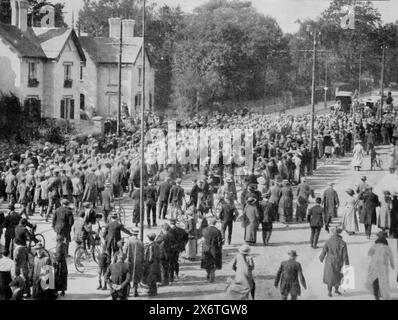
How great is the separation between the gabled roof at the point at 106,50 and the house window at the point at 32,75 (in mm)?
5144

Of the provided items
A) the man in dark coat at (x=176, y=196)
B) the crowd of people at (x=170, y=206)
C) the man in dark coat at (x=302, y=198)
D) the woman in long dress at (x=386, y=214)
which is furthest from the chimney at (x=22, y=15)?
the woman in long dress at (x=386, y=214)

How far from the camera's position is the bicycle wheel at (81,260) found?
15656 millimetres

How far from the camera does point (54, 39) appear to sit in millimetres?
42156

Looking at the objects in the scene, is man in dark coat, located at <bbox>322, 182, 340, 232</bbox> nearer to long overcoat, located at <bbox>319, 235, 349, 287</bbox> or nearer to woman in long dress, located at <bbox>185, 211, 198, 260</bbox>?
woman in long dress, located at <bbox>185, 211, 198, 260</bbox>

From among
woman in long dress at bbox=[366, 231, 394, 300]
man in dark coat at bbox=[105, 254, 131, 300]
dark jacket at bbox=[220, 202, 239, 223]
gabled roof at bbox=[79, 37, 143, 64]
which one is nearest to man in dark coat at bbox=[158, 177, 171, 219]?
dark jacket at bbox=[220, 202, 239, 223]

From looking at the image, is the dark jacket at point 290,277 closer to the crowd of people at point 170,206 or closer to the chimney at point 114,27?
the crowd of people at point 170,206

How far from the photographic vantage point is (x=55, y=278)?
1382cm

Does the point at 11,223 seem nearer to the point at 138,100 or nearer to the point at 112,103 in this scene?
the point at 112,103

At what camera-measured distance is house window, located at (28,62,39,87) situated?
40312 millimetres

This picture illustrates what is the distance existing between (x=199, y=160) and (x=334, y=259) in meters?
14.0

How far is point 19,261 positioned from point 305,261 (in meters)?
7.09
